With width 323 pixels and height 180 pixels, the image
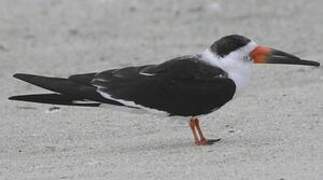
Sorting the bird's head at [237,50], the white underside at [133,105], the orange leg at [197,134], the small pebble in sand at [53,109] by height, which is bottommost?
the small pebble in sand at [53,109]

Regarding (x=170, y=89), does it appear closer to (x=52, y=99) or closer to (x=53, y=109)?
(x=52, y=99)

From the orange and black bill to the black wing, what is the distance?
0.26 meters

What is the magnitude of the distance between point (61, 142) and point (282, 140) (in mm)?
1349

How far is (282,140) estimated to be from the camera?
20.7ft

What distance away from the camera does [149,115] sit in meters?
7.34

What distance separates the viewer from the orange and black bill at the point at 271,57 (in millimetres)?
6504

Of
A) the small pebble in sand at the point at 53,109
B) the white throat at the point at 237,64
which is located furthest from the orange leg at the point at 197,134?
the small pebble in sand at the point at 53,109

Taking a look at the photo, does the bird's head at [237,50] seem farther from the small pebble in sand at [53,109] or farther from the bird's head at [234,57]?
the small pebble in sand at [53,109]

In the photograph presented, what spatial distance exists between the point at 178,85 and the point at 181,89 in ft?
0.10

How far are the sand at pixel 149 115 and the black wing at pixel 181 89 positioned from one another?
0.81 ft

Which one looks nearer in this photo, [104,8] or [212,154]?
[212,154]

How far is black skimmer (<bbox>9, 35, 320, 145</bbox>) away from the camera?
250 inches

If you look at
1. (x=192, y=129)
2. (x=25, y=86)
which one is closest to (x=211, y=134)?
(x=192, y=129)

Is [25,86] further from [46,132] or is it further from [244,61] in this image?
[244,61]
